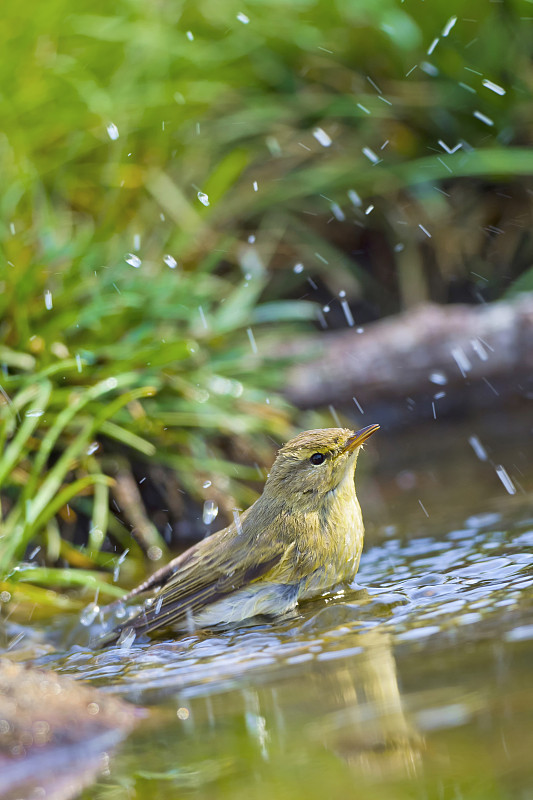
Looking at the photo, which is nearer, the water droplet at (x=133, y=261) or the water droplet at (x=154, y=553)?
the water droplet at (x=154, y=553)

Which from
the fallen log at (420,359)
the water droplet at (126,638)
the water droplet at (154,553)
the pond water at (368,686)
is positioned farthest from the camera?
the fallen log at (420,359)

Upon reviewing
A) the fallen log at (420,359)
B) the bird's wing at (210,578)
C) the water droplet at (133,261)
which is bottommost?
the fallen log at (420,359)

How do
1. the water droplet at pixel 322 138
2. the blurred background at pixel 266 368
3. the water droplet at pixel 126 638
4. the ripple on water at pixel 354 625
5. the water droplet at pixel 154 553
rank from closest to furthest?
the blurred background at pixel 266 368 < the ripple on water at pixel 354 625 < the water droplet at pixel 126 638 < the water droplet at pixel 154 553 < the water droplet at pixel 322 138

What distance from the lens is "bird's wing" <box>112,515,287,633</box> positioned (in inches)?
158

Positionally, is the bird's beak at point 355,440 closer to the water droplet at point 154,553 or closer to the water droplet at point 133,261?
the water droplet at point 154,553

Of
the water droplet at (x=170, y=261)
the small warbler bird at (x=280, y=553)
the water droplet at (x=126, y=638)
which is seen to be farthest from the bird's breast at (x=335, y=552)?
the water droplet at (x=170, y=261)

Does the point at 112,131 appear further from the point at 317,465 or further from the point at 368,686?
the point at 368,686

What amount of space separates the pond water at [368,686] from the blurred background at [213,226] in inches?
42.6

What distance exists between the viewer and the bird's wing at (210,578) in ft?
13.2

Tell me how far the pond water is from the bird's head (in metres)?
0.41

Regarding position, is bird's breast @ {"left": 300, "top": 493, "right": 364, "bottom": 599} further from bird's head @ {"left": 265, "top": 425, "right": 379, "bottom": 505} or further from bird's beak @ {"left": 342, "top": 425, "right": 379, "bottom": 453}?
bird's beak @ {"left": 342, "top": 425, "right": 379, "bottom": 453}

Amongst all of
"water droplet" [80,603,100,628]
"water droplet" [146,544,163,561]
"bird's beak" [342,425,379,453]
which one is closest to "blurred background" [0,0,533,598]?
"water droplet" [146,544,163,561]

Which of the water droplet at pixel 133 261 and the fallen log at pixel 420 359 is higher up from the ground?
the water droplet at pixel 133 261

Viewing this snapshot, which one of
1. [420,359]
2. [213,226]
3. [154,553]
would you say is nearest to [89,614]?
[154,553]
